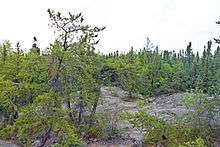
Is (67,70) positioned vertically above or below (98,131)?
above

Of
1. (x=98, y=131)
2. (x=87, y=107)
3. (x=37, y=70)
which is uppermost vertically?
(x=37, y=70)

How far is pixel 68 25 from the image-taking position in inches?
1041

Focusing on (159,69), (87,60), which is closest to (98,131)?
(87,60)

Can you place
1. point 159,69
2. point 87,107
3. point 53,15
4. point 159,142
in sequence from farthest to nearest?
point 159,69 → point 87,107 → point 53,15 → point 159,142

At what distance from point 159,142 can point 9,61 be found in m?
17.0

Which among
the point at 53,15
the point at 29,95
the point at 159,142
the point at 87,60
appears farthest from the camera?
the point at 87,60

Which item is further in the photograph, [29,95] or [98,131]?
[98,131]

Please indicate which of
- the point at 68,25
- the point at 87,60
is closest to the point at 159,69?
the point at 87,60

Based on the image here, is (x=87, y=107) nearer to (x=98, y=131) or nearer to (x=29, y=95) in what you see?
(x=98, y=131)

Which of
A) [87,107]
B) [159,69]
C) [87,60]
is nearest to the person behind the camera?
[87,60]

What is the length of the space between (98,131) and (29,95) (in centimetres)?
972

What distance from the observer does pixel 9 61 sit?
3459 centimetres

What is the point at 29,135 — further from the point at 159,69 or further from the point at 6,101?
the point at 159,69

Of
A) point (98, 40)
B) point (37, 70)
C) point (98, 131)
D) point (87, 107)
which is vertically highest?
point (98, 40)
